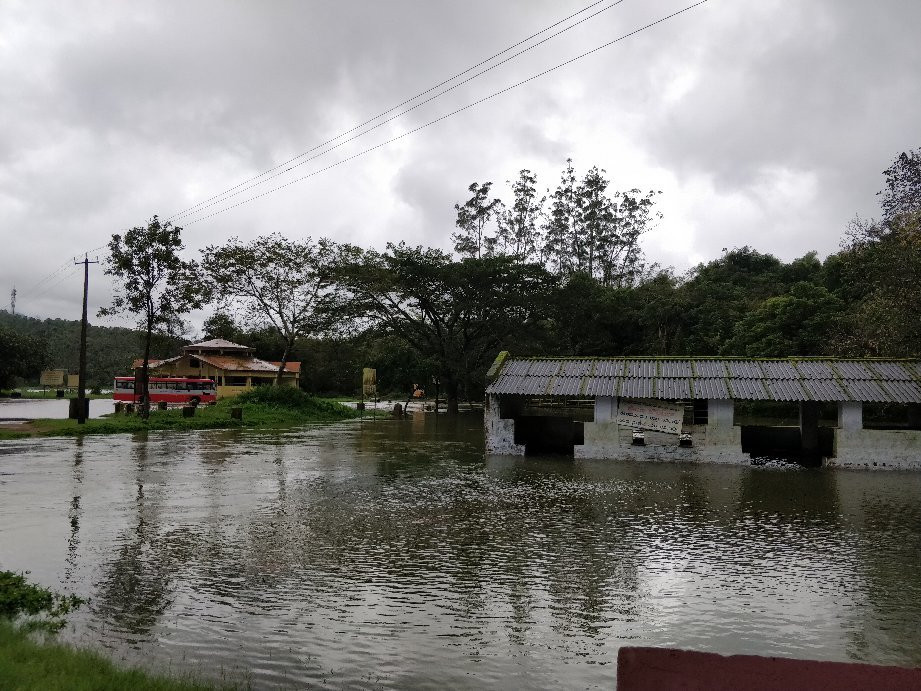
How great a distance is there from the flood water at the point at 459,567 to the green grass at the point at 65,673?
55cm

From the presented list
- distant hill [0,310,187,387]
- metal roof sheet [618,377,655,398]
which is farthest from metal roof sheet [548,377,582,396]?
distant hill [0,310,187,387]

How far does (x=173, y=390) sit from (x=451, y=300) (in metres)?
18.7

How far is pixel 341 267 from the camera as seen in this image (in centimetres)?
4000

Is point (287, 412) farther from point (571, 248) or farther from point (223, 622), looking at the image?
point (571, 248)

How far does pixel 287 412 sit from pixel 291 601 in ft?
96.4

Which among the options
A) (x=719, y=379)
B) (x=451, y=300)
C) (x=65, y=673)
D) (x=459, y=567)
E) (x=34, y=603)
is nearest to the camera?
(x=65, y=673)

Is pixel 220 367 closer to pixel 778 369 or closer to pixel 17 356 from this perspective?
pixel 17 356

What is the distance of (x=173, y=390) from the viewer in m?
42.9

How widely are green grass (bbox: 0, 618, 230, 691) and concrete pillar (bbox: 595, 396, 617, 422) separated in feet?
51.4

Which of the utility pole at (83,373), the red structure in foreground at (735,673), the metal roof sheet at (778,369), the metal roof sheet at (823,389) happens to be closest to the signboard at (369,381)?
the utility pole at (83,373)

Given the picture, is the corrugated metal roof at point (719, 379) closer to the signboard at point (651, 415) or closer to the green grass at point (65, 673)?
the signboard at point (651, 415)

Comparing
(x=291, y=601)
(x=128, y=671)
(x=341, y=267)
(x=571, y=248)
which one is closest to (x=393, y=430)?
(x=341, y=267)

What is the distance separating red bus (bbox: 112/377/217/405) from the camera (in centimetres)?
4244

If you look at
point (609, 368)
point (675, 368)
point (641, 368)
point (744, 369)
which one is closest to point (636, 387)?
point (641, 368)
